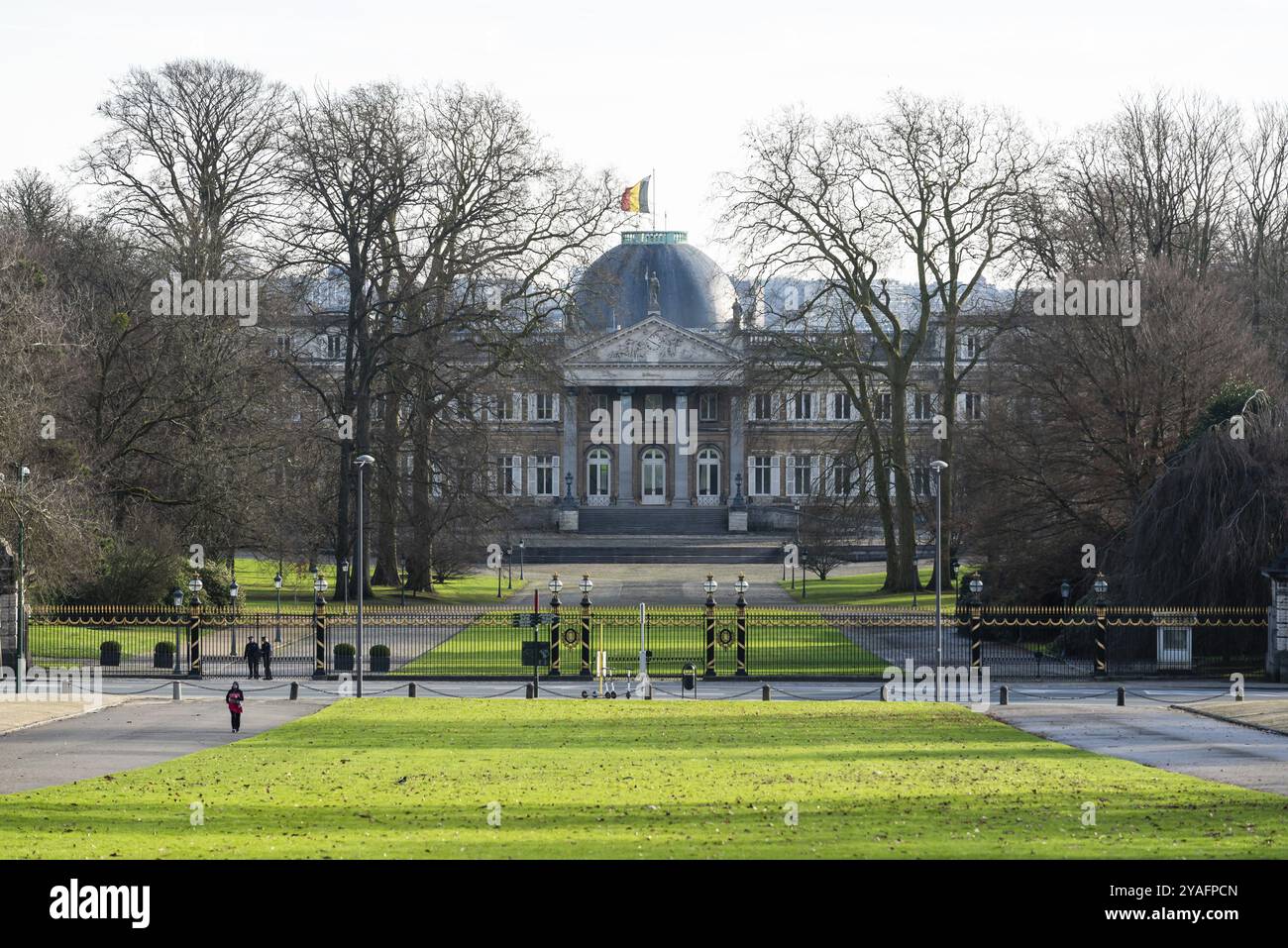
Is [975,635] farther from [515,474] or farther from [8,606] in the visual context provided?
[515,474]

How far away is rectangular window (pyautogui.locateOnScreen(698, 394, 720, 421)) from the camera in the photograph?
109062 millimetres

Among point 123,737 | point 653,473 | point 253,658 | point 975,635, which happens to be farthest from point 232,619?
point 653,473

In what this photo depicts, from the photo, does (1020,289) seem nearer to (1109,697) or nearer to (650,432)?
(1109,697)

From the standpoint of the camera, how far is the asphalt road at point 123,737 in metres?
23.8

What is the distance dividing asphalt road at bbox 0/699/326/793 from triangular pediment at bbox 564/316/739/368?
73067mm

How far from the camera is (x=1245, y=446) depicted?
42281 mm

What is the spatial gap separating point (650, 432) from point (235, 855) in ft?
309

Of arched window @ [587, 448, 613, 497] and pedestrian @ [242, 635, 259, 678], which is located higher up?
arched window @ [587, 448, 613, 497]

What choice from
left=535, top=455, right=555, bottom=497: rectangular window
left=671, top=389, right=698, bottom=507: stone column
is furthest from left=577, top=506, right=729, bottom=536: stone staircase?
left=671, top=389, right=698, bottom=507: stone column

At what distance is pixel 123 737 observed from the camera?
28422mm

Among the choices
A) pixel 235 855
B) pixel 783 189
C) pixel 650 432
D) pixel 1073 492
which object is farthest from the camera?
pixel 650 432

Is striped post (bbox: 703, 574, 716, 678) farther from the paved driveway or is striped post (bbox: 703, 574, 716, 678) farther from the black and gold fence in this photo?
the paved driveway

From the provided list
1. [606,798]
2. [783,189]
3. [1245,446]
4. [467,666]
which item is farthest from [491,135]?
[606,798]

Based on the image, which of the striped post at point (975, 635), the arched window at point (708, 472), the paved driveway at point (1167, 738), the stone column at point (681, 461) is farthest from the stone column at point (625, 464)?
the paved driveway at point (1167, 738)
